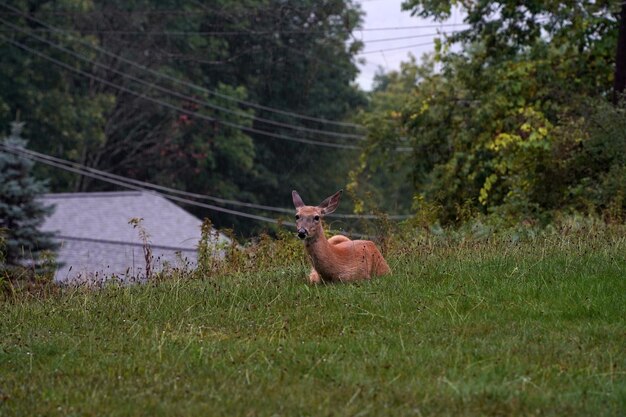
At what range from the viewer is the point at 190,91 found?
5278 cm

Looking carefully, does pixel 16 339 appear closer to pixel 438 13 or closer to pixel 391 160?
pixel 438 13

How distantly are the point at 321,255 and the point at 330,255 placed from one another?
12cm

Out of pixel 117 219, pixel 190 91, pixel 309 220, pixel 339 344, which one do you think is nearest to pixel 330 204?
pixel 309 220

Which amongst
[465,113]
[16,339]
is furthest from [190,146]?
[16,339]

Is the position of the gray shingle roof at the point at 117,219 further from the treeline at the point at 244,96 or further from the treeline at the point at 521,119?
the treeline at the point at 521,119

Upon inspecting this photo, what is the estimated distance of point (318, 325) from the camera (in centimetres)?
856

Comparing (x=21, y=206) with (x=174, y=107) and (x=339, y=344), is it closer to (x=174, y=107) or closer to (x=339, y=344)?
(x=174, y=107)

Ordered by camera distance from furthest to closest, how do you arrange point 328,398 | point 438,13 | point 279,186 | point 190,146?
point 279,186
point 190,146
point 438,13
point 328,398

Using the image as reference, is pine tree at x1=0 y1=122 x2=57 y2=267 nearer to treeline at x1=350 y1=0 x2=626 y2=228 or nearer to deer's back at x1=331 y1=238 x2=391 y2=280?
treeline at x1=350 y1=0 x2=626 y2=228

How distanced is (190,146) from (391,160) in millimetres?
22362

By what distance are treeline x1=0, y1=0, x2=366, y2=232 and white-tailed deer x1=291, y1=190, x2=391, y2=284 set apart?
1464 inches

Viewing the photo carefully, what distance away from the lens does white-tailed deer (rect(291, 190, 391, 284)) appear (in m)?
10.8

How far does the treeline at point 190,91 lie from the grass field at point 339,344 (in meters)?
37.9

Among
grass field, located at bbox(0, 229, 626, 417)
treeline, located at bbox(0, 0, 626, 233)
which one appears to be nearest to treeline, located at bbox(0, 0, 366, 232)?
treeline, located at bbox(0, 0, 626, 233)
